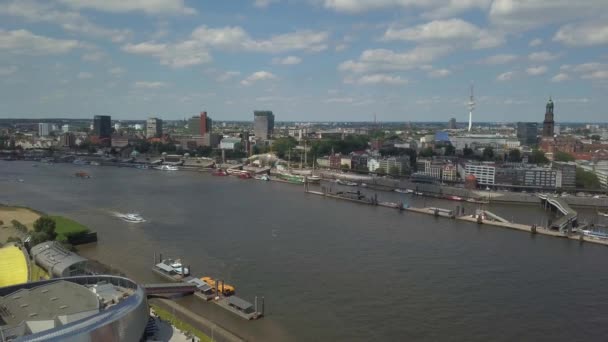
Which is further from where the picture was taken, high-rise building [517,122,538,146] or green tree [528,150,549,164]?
high-rise building [517,122,538,146]

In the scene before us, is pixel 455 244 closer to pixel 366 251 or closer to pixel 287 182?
pixel 366 251

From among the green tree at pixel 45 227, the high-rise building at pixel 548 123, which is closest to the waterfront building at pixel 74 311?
the green tree at pixel 45 227

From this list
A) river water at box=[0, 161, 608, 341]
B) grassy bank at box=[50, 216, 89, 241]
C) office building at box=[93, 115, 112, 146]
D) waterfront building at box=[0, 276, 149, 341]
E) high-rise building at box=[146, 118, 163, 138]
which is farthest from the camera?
high-rise building at box=[146, 118, 163, 138]

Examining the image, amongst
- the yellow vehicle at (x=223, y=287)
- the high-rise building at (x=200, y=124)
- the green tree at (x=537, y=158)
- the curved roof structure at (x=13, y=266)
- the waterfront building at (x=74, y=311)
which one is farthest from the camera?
the high-rise building at (x=200, y=124)

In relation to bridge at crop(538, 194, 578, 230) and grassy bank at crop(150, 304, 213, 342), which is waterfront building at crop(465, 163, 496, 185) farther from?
grassy bank at crop(150, 304, 213, 342)

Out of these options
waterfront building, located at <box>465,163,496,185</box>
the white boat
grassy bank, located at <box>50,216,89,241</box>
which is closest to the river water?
grassy bank, located at <box>50,216,89,241</box>

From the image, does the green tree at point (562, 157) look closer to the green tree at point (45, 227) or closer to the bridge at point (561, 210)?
the bridge at point (561, 210)
